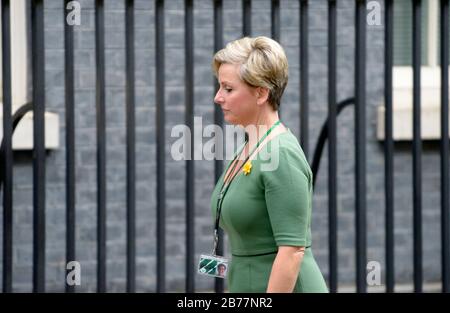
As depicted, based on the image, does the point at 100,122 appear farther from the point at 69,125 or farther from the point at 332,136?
the point at 332,136

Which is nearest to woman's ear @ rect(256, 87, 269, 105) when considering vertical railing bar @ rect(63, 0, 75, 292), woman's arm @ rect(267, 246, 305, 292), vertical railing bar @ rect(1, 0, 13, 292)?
woman's arm @ rect(267, 246, 305, 292)

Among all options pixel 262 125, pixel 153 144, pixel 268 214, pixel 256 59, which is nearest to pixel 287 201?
pixel 268 214

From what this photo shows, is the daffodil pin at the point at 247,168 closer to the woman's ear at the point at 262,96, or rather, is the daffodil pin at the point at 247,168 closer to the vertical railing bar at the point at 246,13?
the woman's ear at the point at 262,96

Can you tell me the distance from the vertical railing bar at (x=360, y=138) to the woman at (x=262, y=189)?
1906 millimetres

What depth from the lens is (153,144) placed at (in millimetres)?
8625

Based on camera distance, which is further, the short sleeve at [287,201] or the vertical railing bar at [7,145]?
the vertical railing bar at [7,145]

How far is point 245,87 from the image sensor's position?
428 cm

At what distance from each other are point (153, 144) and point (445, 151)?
282cm

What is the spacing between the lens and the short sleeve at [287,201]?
13.5 ft

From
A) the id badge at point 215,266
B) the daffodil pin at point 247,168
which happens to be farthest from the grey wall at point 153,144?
the daffodil pin at point 247,168

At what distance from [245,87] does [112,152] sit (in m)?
4.34

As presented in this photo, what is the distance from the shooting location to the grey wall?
8.40 meters

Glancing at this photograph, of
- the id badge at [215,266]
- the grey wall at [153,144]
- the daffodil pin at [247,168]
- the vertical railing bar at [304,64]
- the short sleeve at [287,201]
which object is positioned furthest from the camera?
the grey wall at [153,144]
